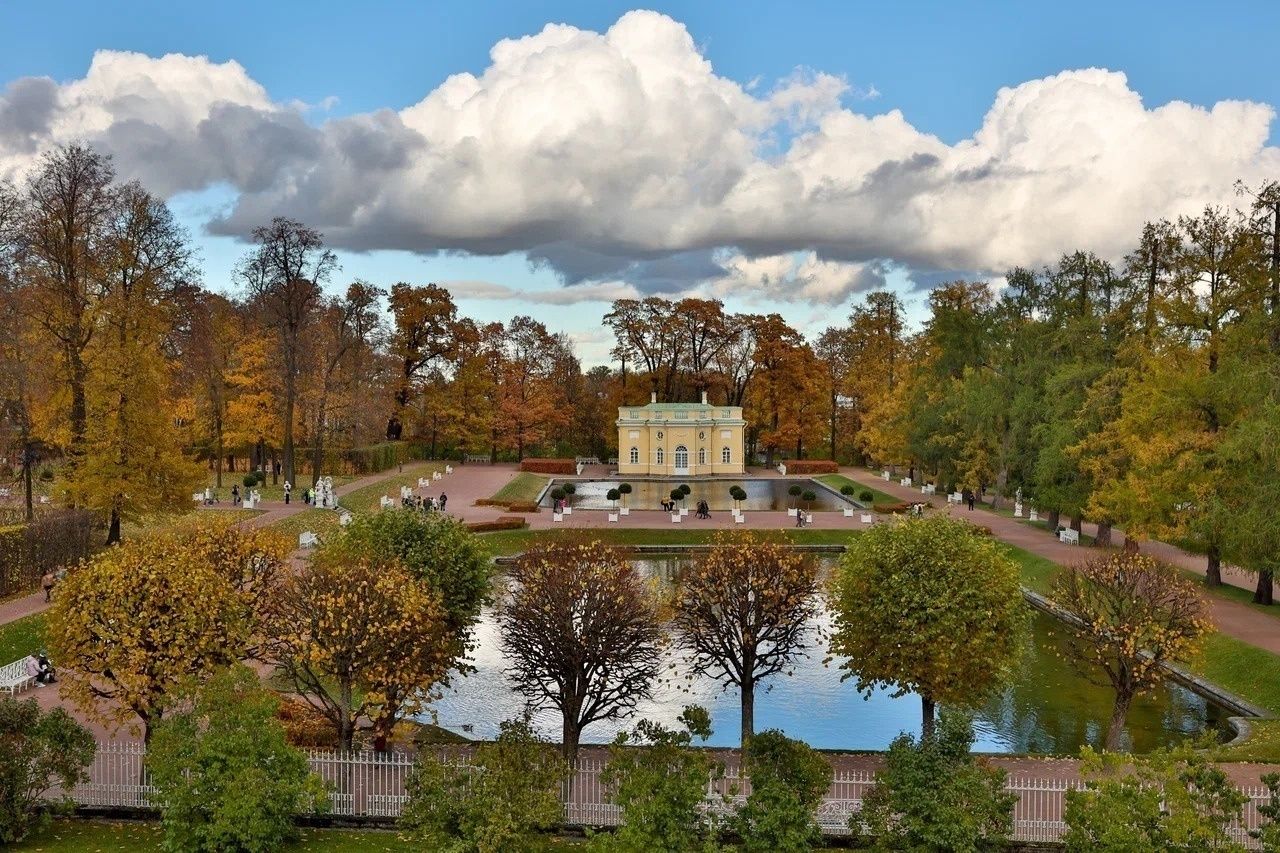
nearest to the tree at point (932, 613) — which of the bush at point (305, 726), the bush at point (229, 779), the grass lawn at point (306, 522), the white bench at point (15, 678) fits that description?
the bush at point (229, 779)

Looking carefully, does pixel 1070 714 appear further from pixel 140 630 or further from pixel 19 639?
pixel 19 639

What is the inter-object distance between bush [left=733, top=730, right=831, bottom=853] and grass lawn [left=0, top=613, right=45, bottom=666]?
610 inches

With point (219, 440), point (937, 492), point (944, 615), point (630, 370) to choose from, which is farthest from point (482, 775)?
point (630, 370)

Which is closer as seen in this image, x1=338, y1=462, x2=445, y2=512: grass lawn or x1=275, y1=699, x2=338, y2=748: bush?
x1=275, y1=699, x2=338, y2=748: bush

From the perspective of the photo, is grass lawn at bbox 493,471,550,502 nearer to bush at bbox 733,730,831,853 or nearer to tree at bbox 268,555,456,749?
tree at bbox 268,555,456,749

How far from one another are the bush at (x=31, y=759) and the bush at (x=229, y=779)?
50.7 inches

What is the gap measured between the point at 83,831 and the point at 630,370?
68.6 m

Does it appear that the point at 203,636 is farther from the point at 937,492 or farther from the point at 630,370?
the point at 630,370

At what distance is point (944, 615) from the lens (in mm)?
15062

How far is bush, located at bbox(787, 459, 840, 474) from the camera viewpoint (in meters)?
65.1

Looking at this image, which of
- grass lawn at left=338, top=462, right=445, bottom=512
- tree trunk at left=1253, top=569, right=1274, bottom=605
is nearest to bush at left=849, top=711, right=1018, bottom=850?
tree trunk at left=1253, top=569, right=1274, bottom=605

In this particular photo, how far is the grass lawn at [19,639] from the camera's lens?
20.4m

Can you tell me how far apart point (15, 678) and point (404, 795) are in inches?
392

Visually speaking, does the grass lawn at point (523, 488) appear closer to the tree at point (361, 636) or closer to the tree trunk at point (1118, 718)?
the tree at point (361, 636)
